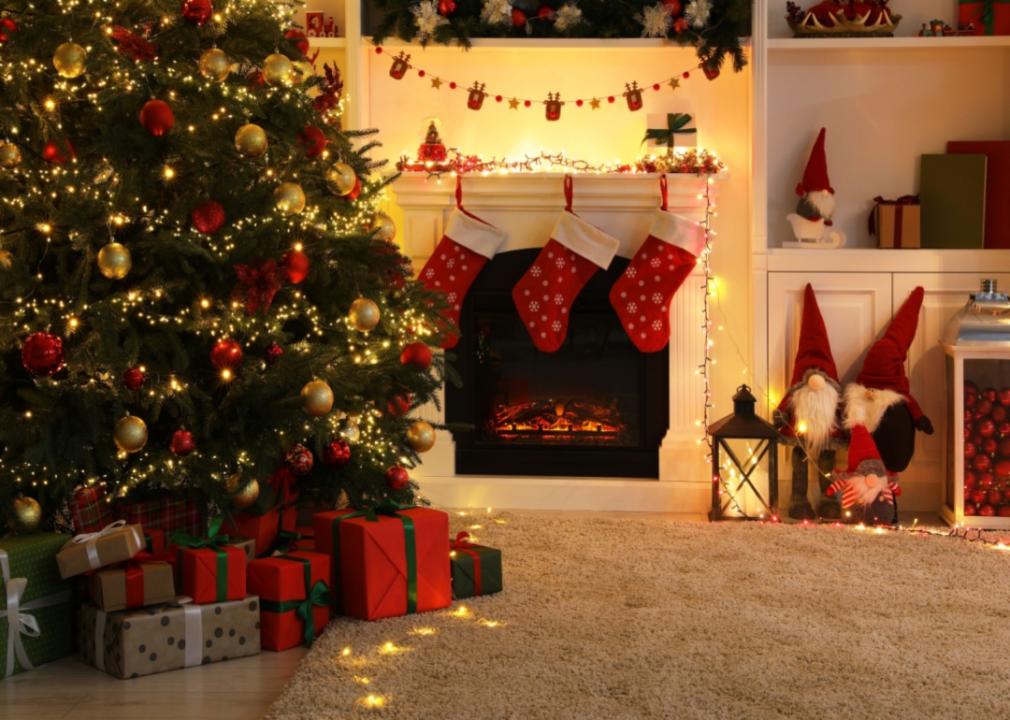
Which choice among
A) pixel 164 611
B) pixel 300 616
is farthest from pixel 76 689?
pixel 300 616

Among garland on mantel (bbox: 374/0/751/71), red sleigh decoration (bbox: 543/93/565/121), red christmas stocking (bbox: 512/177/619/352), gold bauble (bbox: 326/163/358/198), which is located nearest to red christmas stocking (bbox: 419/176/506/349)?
red christmas stocking (bbox: 512/177/619/352)

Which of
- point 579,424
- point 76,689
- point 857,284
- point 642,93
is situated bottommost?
point 76,689

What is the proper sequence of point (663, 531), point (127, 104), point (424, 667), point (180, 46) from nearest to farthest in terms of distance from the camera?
point (424, 667) → point (127, 104) → point (180, 46) → point (663, 531)

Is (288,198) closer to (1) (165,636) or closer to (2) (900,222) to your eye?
(1) (165,636)

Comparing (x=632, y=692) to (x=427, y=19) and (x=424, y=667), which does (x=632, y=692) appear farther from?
(x=427, y=19)

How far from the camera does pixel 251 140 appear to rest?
127 inches

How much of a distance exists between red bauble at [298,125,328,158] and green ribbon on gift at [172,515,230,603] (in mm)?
995

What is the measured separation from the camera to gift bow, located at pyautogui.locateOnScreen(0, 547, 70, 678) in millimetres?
2945

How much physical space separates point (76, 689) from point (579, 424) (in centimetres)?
239

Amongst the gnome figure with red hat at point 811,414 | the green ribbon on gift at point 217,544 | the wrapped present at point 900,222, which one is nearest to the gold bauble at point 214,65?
the green ribbon on gift at point 217,544

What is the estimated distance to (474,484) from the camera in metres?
4.85

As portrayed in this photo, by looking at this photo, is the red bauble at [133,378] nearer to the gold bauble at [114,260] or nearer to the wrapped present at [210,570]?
the gold bauble at [114,260]

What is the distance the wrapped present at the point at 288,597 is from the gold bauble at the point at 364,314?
0.64 m

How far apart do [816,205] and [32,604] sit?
2.97 metres
